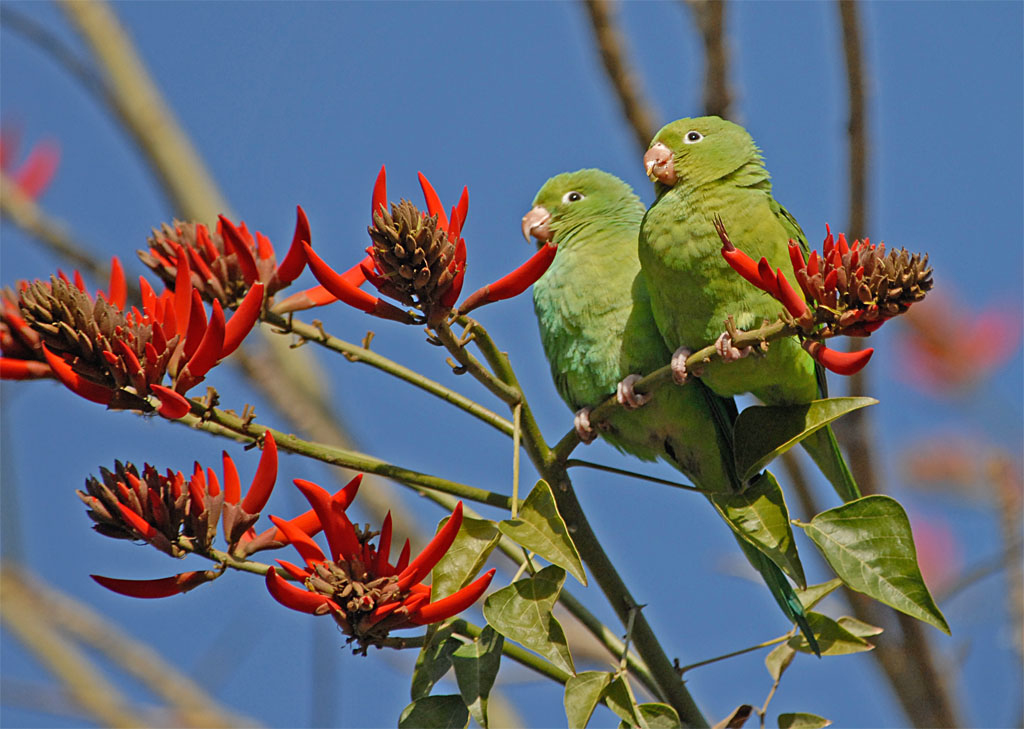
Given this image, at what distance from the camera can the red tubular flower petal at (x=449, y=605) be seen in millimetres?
1544

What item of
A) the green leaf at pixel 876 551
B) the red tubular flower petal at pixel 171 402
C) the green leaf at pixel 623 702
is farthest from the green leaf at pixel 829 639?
→ the red tubular flower petal at pixel 171 402

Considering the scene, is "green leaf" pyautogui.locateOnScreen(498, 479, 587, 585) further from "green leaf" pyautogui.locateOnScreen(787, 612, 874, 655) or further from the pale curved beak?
the pale curved beak

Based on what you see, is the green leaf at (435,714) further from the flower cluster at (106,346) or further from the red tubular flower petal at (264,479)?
the flower cluster at (106,346)

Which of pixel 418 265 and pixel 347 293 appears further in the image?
pixel 347 293

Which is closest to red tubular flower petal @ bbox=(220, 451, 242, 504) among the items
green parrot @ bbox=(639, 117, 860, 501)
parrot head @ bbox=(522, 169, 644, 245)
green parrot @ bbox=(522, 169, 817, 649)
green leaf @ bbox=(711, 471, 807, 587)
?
green leaf @ bbox=(711, 471, 807, 587)

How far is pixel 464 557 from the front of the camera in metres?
1.62

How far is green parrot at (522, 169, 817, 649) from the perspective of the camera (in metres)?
3.04

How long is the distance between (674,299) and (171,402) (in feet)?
4.88

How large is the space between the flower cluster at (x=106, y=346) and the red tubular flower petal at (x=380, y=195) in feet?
1.00

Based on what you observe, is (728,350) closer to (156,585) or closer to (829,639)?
(829,639)

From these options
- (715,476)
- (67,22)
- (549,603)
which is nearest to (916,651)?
(715,476)

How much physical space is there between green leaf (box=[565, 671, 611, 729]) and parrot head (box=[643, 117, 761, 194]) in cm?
168

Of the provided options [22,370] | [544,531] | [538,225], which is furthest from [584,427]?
[538,225]

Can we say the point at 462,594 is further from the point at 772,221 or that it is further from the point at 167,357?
the point at 772,221
